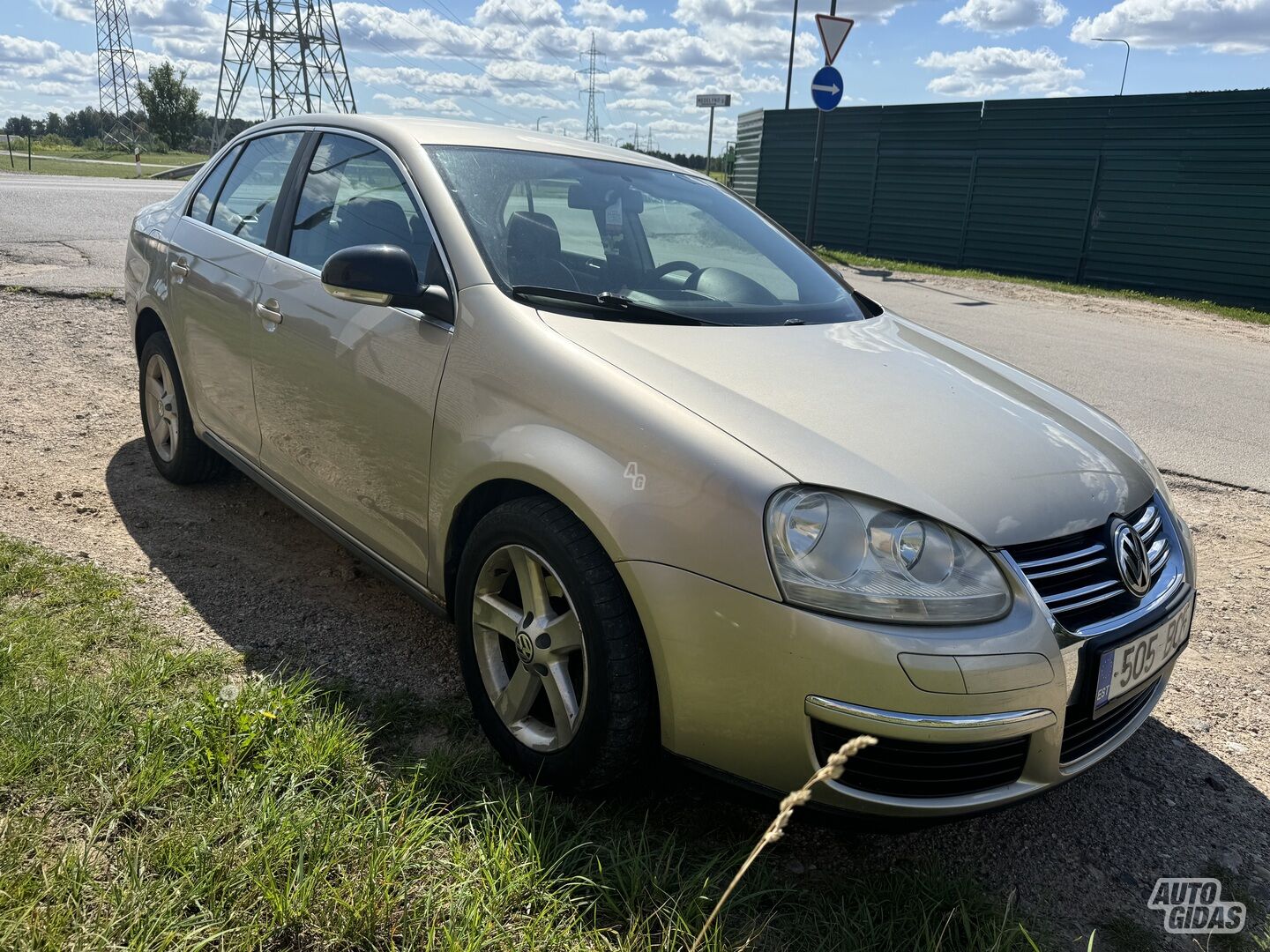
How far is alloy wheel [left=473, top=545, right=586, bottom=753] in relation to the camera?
227cm

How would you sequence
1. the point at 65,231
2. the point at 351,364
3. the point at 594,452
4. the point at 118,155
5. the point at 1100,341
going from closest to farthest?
the point at 594,452 < the point at 351,364 < the point at 1100,341 < the point at 65,231 < the point at 118,155

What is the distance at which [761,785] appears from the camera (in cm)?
202

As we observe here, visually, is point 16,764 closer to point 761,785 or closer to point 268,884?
point 268,884

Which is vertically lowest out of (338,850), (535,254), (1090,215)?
(338,850)

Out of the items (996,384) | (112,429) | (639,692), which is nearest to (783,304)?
(996,384)

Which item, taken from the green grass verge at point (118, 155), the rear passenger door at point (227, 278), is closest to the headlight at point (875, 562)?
the rear passenger door at point (227, 278)

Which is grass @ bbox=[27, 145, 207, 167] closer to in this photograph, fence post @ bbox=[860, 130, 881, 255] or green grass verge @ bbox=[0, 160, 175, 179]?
green grass verge @ bbox=[0, 160, 175, 179]

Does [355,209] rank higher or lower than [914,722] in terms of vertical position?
higher

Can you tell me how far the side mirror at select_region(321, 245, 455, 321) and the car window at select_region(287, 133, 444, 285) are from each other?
0.36ft

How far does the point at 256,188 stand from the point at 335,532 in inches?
60.2

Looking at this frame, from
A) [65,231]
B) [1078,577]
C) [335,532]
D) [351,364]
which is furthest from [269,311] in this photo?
[65,231]

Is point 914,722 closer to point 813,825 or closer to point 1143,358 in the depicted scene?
point 813,825

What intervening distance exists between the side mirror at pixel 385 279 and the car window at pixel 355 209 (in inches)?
4.3

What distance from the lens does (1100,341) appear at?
372 inches
